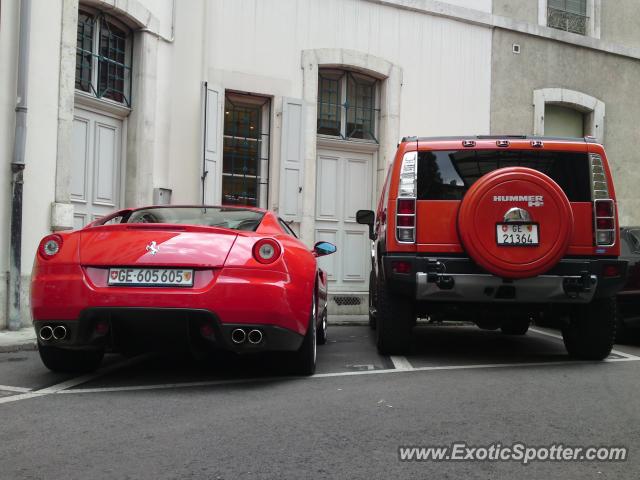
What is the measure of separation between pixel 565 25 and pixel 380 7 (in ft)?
14.7

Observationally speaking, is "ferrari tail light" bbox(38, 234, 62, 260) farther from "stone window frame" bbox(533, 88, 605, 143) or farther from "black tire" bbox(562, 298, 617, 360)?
"stone window frame" bbox(533, 88, 605, 143)

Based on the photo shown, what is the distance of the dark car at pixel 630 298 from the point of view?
8.08 m

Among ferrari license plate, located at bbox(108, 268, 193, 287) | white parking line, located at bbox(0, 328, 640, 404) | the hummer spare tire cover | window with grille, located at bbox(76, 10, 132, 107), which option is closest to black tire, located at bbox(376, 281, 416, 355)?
white parking line, located at bbox(0, 328, 640, 404)

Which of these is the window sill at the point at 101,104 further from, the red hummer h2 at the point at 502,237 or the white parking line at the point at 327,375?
the white parking line at the point at 327,375

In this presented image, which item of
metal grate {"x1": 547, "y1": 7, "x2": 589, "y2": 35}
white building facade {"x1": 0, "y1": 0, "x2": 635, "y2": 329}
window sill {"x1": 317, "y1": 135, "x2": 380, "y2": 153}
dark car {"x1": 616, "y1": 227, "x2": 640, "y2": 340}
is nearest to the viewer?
dark car {"x1": 616, "y1": 227, "x2": 640, "y2": 340}

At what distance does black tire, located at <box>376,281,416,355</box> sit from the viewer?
21.3 ft

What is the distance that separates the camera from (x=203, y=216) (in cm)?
556

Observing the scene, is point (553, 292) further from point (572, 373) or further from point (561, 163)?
point (561, 163)

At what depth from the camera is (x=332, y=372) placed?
5.76 metres

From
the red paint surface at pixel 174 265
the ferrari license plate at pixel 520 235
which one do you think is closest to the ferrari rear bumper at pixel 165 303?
the red paint surface at pixel 174 265

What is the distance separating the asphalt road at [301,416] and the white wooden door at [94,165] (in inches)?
147

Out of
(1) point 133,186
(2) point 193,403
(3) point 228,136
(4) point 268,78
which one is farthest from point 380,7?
(2) point 193,403

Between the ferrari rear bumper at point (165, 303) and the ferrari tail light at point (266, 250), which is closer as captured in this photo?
the ferrari rear bumper at point (165, 303)

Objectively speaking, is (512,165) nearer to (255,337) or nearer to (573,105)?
(255,337)
